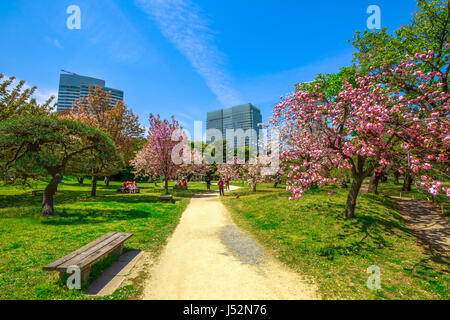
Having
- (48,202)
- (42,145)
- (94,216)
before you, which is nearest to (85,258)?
(94,216)

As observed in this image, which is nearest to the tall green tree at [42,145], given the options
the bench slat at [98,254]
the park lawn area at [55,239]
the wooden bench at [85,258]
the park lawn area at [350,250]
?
the park lawn area at [55,239]

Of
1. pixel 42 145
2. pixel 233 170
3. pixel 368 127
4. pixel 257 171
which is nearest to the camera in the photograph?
pixel 368 127

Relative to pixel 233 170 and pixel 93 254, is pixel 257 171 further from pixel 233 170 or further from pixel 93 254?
pixel 93 254

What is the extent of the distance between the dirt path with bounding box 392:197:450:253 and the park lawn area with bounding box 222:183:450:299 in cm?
66

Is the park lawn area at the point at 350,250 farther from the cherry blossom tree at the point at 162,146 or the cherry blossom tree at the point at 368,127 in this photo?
the cherry blossom tree at the point at 162,146

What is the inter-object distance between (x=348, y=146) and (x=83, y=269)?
31.7 ft

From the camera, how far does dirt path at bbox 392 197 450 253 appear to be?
866cm

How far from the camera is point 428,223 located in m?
11.0

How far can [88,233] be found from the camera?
8.24m

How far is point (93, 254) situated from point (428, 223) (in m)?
16.0

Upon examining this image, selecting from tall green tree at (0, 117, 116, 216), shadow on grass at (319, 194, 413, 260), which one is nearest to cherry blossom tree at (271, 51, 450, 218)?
shadow on grass at (319, 194, 413, 260)

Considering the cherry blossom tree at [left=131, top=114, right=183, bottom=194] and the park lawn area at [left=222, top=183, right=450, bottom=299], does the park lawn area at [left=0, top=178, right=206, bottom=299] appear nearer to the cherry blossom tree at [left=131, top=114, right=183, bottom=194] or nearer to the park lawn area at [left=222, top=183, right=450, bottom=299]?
the park lawn area at [left=222, top=183, right=450, bottom=299]
